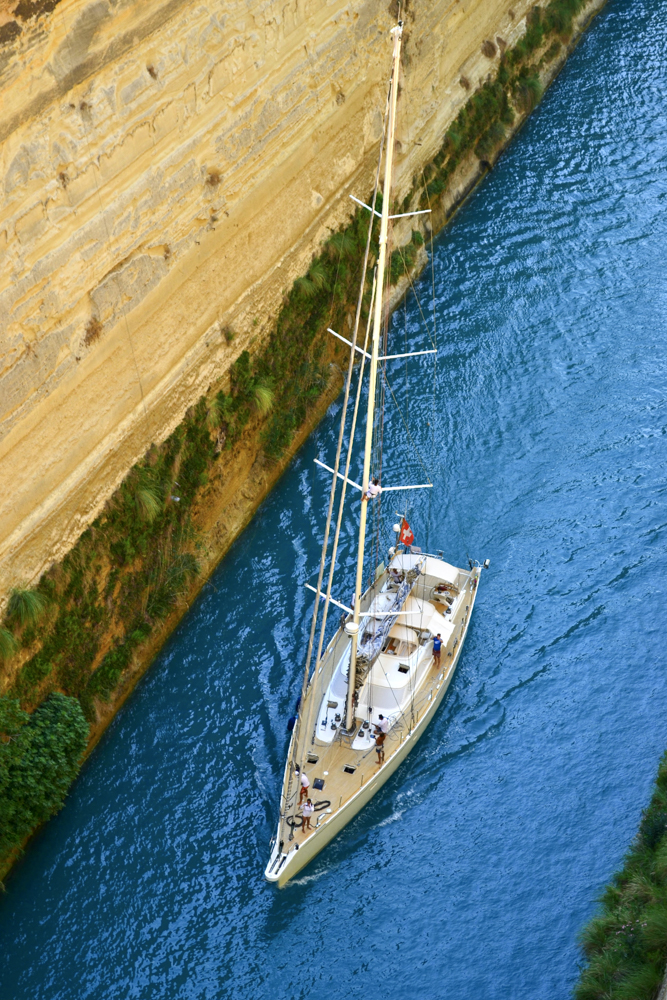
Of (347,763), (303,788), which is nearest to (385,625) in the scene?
(347,763)

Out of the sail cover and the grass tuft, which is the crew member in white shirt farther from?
the grass tuft

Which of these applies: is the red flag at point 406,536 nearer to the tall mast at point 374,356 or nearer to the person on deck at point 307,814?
the tall mast at point 374,356

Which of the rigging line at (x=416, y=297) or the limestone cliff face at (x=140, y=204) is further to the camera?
the rigging line at (x=416, y=297)

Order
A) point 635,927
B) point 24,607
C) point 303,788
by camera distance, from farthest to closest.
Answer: point 24,607
point 303,788
point 635,927

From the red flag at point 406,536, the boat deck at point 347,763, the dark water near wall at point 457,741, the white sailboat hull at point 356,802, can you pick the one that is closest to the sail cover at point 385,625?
the red flag at point 406,536

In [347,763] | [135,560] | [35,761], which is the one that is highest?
[35,761]

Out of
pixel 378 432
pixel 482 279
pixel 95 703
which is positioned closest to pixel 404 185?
pixel 482 279

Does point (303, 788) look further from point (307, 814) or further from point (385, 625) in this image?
point (385, 625)

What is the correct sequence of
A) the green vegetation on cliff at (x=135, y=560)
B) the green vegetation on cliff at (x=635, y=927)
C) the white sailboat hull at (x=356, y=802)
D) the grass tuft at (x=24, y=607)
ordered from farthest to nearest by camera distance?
the grass tuft at (x=24, y=607) < the green vegetation on cliff at (x=135, y=560) < the white sailboat hull at (x=356, y=802) < the green vegetation on cliff at (x=635, y=927)
